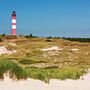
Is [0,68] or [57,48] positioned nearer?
[0,68]

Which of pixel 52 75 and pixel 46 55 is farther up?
pixel 52 75

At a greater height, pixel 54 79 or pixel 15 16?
pixel 15 16

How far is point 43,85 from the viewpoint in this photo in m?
19.2

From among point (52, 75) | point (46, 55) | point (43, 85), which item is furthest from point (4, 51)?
point (43, 85)

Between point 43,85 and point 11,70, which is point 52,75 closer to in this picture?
point 43,85

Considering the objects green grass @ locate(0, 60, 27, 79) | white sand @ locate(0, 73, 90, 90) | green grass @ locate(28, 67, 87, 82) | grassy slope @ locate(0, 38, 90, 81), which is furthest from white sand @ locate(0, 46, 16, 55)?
green grass @ locate(0, 60, 27, 79)

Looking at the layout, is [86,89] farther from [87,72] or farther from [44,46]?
[44,46]

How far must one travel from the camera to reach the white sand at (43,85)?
1803 cm

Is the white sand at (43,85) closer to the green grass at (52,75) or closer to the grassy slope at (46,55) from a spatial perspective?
the green grass at (52,75)

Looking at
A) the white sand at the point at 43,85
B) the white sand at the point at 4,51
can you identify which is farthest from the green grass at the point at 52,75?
the white sand at the point at 4,51

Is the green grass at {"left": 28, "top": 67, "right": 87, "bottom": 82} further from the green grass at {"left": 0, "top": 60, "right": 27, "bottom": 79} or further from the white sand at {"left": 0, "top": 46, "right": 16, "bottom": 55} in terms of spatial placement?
the white sand at {"left": 0, "top": 46, "right": 16, "bottom": 55}

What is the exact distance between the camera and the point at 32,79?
64.3ft

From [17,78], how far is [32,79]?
3.34ft

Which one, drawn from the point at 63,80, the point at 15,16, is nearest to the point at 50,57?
the point at 63,80
